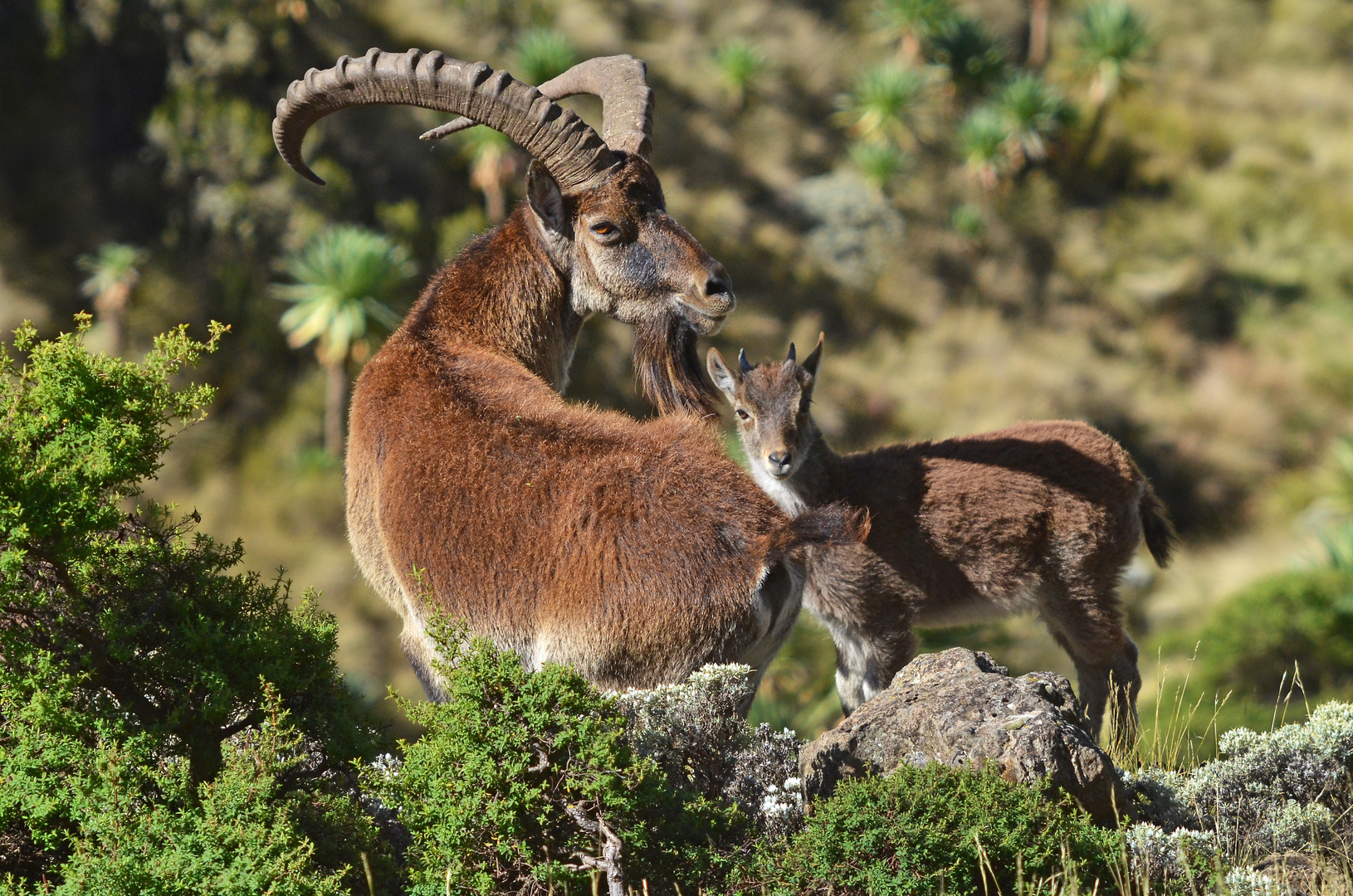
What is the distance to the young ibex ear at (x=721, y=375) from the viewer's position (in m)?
7.89

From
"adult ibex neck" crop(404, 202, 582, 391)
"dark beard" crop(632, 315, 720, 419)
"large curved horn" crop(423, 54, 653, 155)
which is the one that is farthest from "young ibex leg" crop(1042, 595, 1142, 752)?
"large curved horn" crop(423, 54, 653, 155)

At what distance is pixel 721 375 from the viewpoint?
803cm

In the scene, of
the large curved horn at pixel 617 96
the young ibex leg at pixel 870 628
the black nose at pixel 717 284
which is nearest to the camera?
the black nose at pixel 717 284

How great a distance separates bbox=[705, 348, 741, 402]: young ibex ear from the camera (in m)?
7.89

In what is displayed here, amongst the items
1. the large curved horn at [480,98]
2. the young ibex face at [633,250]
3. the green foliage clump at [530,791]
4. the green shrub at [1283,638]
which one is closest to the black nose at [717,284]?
the young ibex face at [633,250]

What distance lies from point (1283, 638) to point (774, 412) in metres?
15.4

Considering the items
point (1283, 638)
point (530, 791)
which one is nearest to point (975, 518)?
point (530, 791)

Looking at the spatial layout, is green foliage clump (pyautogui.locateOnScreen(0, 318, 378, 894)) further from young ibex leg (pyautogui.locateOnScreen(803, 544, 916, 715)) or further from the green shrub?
the green shrub

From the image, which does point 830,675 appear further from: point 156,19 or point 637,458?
point 156,19

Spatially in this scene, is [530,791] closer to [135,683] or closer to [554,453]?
[554,453]

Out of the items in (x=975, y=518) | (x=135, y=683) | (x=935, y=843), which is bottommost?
(x=935, y=843)

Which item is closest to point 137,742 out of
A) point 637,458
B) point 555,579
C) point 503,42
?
point 555,579

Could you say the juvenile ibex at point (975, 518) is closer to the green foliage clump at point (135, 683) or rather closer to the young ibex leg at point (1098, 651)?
the young ibex leg at point (1098, 651)

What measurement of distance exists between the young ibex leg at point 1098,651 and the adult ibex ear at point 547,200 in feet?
13.8
